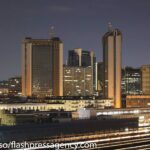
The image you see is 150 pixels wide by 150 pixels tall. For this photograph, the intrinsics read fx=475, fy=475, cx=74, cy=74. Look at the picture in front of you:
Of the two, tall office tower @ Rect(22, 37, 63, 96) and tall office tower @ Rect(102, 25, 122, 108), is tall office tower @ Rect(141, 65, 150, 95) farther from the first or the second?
tall office tower @ Rect(102, 25, 122, 108)

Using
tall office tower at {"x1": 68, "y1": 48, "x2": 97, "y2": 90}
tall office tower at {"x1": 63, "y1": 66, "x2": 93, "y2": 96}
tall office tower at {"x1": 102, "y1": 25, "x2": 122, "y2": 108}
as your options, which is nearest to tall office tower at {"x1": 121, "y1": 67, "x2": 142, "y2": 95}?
tall office tower at {"x1": 63, "y1": 66, "x2": 93, "y2": 96}

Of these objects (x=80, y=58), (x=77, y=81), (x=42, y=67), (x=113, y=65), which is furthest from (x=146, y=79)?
(x=113, y=65)

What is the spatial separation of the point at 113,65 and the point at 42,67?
652 inches

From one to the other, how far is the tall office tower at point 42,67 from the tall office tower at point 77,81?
17.6ft

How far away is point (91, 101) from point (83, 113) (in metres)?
18.7

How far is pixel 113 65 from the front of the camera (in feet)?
135

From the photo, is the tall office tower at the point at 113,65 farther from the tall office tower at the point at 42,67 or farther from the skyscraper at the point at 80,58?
the skyscraper at the point at 80,58

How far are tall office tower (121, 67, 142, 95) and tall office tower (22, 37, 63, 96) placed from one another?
9.82m

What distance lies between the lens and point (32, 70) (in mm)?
55750

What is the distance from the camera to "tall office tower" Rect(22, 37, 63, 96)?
→ 55.0 meters

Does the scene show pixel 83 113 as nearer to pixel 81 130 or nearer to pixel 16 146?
pixel 81 130

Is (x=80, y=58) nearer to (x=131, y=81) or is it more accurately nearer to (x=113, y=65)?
(x=131, y=81)

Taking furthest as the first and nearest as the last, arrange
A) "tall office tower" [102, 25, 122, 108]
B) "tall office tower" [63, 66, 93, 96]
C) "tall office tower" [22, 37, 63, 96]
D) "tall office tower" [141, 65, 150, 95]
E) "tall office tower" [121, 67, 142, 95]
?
"tall office tower" [63, 66, 93, 96]
"tall office tower" [121, 67, 142, 95]
"tall office tower" [141, 65, 150, 95]
"tall office tower" [22, 37, 63, 96]
"tall office tower" [102, 25, 122, 108]

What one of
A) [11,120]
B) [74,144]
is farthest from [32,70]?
Answer: [74,144]
